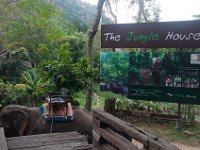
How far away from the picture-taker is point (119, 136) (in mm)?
3125

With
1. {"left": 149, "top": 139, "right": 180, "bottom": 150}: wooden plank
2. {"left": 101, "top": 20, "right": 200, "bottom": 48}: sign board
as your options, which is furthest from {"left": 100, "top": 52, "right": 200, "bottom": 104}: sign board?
{"left": 149, "top": 139, "right": 180, "bottom": 150}: wooden plank

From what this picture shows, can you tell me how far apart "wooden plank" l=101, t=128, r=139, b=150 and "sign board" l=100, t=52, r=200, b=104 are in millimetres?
4401

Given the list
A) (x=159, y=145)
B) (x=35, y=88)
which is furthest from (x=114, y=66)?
(x=159, y=145)

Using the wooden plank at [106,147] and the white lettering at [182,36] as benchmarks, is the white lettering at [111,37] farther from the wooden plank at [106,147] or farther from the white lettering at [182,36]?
the wooden plank at [106,147]

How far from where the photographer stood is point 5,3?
1183cm

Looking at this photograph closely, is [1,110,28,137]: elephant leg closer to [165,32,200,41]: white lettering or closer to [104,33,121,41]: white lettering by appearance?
[104,33,121,41]: white lettering

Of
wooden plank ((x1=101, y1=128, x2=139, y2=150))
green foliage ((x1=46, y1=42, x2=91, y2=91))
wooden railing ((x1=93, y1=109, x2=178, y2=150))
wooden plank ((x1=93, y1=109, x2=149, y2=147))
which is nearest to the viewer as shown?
wooden railing ((x1=93, y1=109, x2=178, y2=150))

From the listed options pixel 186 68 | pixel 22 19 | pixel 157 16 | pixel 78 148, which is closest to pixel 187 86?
pixel 186 68

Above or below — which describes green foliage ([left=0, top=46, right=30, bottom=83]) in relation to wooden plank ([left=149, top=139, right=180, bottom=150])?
above

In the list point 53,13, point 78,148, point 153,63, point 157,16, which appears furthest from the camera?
point 157,16

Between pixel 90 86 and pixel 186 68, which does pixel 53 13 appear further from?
pixel 186 68

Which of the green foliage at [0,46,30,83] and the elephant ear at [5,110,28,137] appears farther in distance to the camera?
the green foliage at [0,46,30,83]

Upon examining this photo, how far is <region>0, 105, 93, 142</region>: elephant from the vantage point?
6.32 m

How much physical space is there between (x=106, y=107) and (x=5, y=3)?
8.33m
